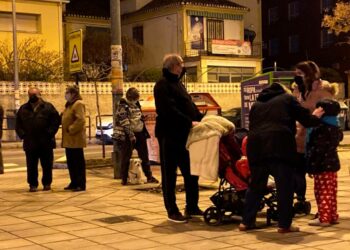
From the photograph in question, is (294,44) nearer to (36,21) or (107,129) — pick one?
(36,21)

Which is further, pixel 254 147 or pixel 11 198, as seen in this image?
pixel 11 198

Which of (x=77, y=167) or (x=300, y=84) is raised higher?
(x=300, y=84)

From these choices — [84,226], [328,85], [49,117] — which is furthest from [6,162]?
[328,85]

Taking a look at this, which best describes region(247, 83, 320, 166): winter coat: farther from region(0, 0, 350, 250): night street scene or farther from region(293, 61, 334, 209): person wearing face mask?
region(293, 61, 334, 209): person wearing face mask

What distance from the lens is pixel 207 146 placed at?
24.0ft

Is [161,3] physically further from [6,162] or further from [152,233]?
[152,233]

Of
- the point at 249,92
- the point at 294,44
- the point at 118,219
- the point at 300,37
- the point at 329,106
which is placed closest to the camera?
the point at 329,106

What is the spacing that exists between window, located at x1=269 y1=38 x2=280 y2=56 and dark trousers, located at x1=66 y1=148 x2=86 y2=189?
44.4 meters

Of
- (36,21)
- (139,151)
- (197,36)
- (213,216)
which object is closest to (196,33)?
(197,36)

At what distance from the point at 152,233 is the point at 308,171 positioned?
1860 millimetres

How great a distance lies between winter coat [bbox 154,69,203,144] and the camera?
7.59m

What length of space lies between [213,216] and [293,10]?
4591 cm

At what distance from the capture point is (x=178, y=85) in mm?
7742

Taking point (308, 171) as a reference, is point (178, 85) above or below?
above
